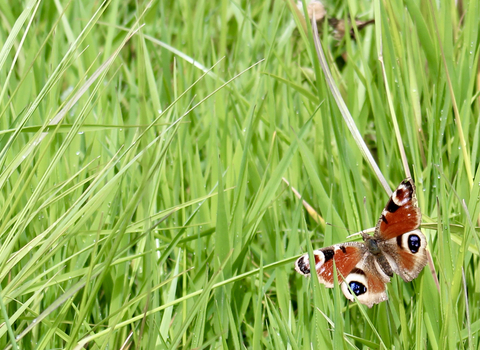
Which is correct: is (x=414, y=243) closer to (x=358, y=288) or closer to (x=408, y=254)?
(x=408, y=254)

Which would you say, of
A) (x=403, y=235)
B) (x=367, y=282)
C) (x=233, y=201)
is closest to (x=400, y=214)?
(x=403, y=235)

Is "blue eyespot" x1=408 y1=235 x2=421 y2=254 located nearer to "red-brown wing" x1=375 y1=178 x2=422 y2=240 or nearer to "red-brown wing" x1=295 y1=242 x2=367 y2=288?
"red-brown wing" x1=375 y1=178 x2=422 y2=240

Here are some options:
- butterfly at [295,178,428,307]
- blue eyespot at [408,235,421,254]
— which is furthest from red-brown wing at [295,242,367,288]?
blue eyespot at [408,235,421,254]

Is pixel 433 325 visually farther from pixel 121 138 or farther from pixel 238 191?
pixel 121 138

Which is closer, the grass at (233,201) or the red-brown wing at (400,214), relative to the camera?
the grass at (233,201)

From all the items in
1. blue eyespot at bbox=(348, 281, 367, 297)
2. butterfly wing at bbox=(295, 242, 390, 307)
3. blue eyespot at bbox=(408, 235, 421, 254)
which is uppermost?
blue eyespot at bbox=(408, 235, 421, 254)

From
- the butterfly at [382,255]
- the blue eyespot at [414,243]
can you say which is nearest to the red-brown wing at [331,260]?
the butterfly at [382,255]

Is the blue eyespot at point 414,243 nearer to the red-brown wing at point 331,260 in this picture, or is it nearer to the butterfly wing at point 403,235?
the butterfly wing at point 403,235
